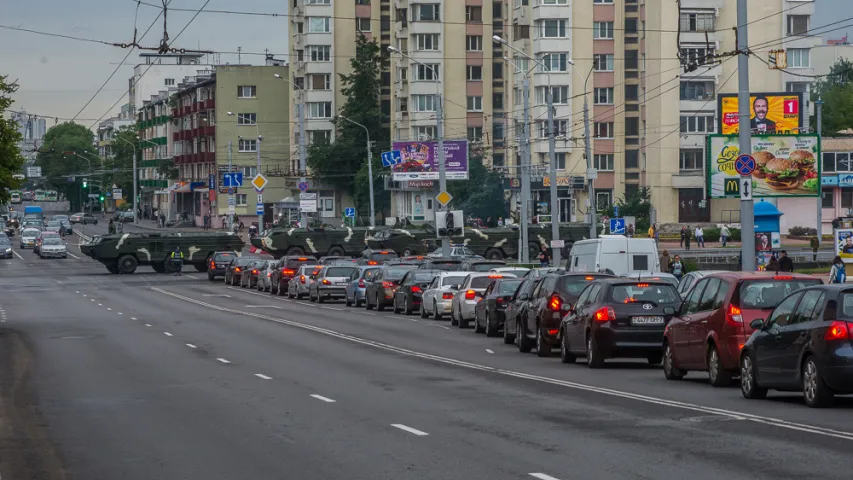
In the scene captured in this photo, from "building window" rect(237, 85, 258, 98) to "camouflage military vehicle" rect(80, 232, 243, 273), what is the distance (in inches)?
2182

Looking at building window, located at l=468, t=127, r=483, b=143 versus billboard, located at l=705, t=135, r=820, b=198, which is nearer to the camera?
billboard, located at l=705, t=135, r=820, b=198

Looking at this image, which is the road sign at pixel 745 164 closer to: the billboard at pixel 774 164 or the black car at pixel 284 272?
the billboard at pixel 774 164

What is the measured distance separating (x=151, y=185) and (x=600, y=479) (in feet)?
510

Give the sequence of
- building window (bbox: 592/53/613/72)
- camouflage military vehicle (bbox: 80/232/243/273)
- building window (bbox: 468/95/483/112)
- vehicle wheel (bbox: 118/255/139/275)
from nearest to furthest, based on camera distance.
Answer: camouflage military vehicle (bbox: 80/232/243/273)
vehicle wheel (bbox: 118/255/139/275)
building window (bbox: 592/53/613/72)
building window (bbox: 468/95/483/112)

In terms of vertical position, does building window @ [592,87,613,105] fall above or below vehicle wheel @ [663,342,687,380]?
above

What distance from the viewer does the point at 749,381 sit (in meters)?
16.6

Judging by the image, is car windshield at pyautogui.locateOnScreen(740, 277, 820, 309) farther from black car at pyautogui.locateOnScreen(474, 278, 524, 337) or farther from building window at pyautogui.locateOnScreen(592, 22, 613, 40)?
building window at pyautogui.locateOnScreen(592, 22, 613, 40)

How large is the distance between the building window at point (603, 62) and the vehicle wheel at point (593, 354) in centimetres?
7685

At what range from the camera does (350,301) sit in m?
49.1

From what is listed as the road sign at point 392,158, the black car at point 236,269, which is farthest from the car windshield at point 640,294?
the road sign at point 392,158

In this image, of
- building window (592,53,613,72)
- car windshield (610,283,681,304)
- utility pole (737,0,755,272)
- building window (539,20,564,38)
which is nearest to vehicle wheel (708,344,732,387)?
car windshield (610,283,681,304)

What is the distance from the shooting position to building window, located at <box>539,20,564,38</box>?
96.9 m

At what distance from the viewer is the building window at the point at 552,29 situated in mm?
96875

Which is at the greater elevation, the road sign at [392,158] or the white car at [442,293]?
the road sign at [392,158]
